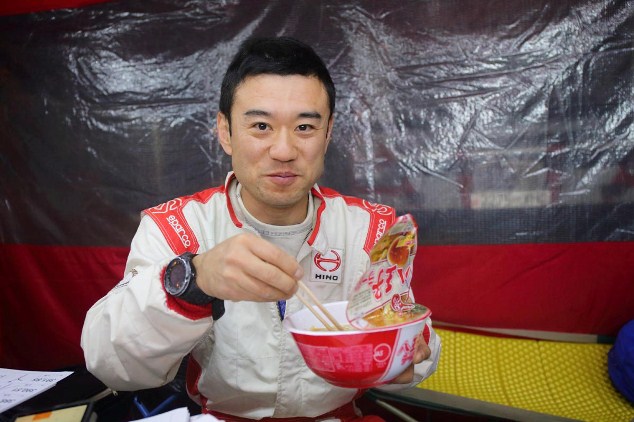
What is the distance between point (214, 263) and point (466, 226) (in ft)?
5.38

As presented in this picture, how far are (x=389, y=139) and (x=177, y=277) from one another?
1.59 metres

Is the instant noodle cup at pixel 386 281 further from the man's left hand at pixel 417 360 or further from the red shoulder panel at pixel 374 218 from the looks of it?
the red shoulder panel at pixel 374 218

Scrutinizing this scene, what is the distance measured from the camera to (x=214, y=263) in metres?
0.94

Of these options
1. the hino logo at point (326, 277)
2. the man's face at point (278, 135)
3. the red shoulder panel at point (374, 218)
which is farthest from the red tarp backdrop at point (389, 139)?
the man's face at point (278, 135)

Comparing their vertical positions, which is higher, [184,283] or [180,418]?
[184,283]

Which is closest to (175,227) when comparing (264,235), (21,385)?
(264,235)

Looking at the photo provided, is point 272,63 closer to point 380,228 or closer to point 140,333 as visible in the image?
point 380,228

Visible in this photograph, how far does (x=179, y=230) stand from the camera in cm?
136

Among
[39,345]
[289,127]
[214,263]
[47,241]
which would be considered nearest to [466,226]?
[289,127]

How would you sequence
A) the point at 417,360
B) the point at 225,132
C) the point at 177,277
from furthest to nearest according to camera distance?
the point at 225,132 < the point at 417,360 < the point at 177,277

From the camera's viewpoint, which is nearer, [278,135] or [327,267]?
[278,135]

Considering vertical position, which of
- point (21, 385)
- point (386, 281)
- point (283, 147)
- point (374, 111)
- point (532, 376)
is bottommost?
point (532, 376)

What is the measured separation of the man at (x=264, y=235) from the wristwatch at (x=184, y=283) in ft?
0.51

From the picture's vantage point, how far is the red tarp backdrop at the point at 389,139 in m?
2.21
